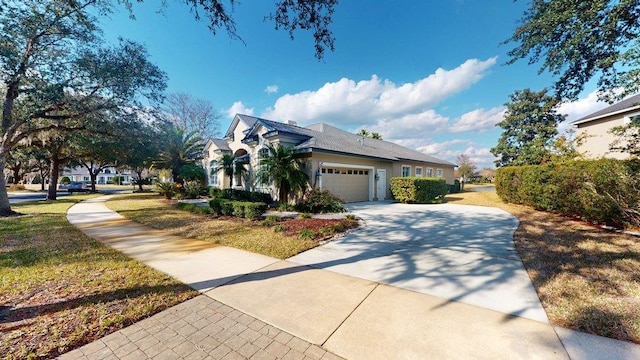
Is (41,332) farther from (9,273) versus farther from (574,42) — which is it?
(574,42)

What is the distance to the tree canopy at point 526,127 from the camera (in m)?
28.3

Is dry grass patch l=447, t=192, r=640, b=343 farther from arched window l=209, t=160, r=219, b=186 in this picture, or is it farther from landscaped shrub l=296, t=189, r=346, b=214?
arched window l=209, t=160, r=219, b=186

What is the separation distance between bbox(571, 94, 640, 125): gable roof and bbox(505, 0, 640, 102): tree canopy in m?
13.1

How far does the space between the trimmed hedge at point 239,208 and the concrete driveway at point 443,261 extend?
4.22 meters

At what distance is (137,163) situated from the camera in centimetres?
2459

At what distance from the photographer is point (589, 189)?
8.13 metres

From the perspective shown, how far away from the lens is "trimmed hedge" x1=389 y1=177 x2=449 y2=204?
15.1 m

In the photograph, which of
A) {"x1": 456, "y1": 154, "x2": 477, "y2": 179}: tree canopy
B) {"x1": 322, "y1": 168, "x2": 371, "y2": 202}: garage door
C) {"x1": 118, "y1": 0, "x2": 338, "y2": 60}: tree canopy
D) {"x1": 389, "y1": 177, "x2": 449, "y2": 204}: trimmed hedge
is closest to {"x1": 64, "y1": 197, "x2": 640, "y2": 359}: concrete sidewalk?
{"x1": 118, "y1": 0, "x2": 338, "y2": 60}: tree canopy

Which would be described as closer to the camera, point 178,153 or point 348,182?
point 348,182

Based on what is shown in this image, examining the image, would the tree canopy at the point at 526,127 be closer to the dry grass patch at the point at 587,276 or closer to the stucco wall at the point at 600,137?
the stucco wall at the point at 600,137

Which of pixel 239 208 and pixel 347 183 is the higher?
pixel 347 183

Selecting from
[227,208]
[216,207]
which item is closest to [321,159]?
[227,208]

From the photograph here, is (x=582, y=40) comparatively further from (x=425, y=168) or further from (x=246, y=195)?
(x=425, y=168)

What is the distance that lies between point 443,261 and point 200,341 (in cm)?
474
